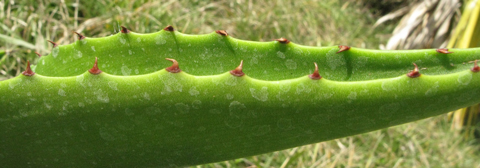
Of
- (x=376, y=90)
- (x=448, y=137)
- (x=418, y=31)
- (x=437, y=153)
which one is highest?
(x=418, y=31)

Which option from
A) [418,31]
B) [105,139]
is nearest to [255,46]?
[105,139]

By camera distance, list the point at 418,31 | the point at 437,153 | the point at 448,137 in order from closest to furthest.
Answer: the point at 437,153 → the point at 448,137 → the point at 418,31

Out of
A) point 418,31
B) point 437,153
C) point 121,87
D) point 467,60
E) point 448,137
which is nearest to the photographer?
point 121,87

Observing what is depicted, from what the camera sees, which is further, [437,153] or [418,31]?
[418,31]

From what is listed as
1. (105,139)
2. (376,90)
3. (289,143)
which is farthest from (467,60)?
(105,139)

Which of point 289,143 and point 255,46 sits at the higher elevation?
point 255,46

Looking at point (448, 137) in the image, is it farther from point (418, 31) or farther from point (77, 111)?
point (77, 111)
